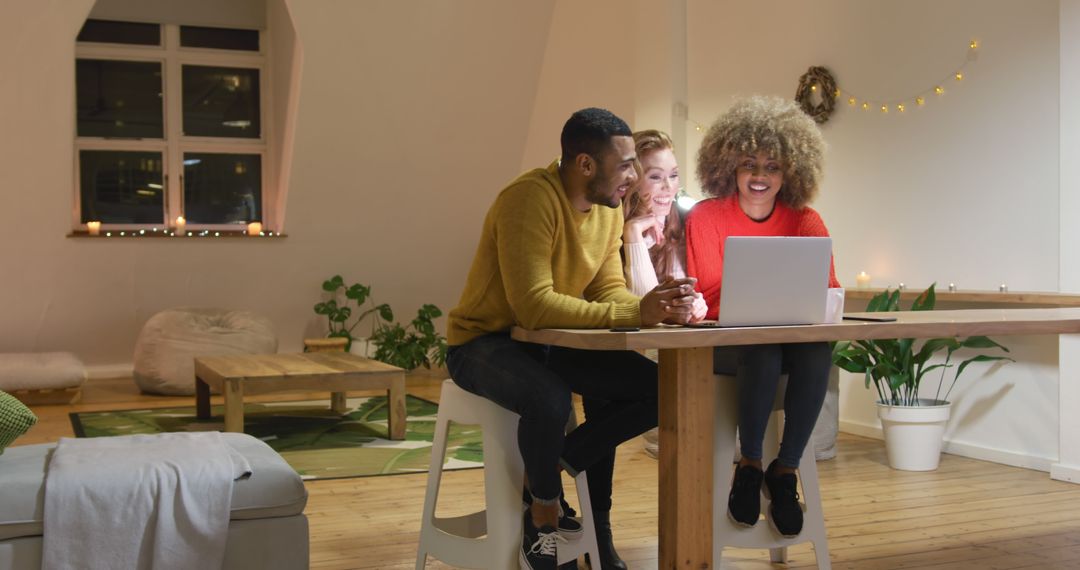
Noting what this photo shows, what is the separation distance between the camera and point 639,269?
3.03 m

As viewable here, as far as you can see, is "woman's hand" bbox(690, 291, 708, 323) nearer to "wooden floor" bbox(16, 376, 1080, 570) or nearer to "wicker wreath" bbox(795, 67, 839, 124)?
"wooden floor" bbox(16, 376, 1080, 570)

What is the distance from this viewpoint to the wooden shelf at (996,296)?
12.6ft

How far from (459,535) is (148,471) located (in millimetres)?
809

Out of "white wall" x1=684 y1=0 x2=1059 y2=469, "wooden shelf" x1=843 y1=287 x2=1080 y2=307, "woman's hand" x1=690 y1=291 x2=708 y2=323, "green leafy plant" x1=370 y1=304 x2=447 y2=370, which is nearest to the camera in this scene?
"woman's hand" x1=690 y1=291 x2=708 y2=323

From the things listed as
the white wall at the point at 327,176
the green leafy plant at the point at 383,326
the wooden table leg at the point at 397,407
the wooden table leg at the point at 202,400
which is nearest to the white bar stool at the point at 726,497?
the wooden table leg at the point at 397,407

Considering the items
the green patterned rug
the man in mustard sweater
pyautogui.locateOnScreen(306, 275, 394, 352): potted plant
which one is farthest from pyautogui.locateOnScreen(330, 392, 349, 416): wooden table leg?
the man in mustard sweater

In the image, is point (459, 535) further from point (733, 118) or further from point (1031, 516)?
point (1031, 516)

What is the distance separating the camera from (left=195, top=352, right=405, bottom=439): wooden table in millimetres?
4703

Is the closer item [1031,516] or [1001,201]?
[1031,516]

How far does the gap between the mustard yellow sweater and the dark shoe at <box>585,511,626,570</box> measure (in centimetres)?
57

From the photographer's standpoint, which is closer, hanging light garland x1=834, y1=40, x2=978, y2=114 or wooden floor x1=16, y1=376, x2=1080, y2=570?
wooden floor x1=16, y1=376, x2=1080, y2=570

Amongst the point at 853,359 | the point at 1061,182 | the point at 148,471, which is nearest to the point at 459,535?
the point at 148,471

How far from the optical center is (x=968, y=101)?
4.42m

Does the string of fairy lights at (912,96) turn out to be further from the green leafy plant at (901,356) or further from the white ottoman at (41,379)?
the white ottoman at (41,379)
